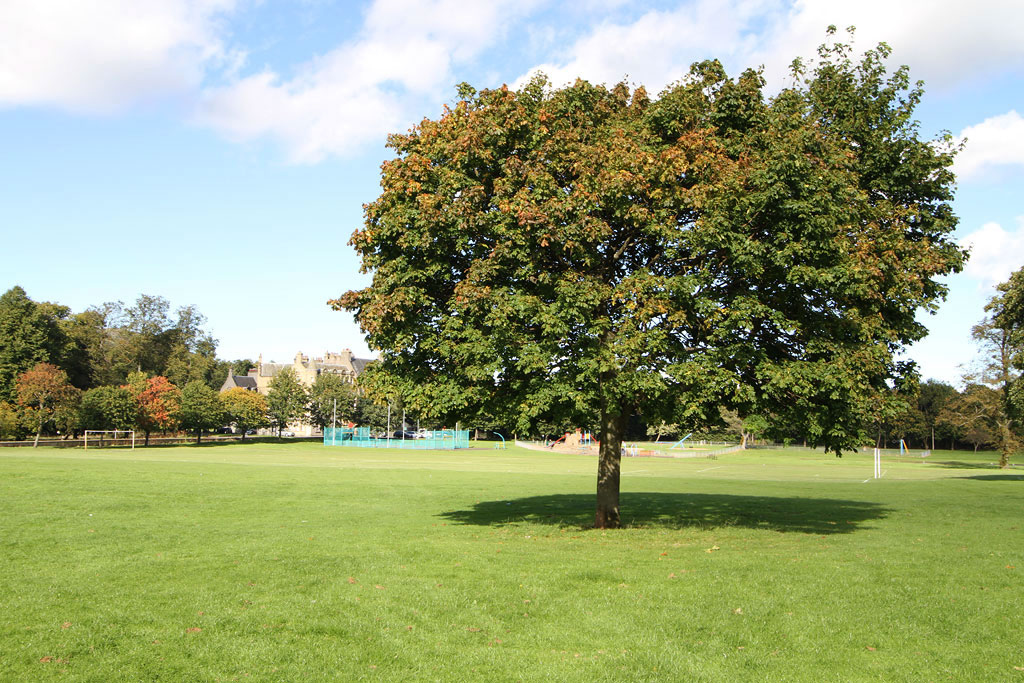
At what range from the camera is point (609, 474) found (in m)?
20.6

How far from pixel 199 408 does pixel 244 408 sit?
33.7 ft

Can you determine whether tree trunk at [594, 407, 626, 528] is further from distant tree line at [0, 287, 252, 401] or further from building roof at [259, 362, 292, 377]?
building roof at [259, 362, 292, 377]

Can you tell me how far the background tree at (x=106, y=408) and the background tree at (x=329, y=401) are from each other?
119ft

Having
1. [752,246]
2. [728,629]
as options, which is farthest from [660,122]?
[728,629]

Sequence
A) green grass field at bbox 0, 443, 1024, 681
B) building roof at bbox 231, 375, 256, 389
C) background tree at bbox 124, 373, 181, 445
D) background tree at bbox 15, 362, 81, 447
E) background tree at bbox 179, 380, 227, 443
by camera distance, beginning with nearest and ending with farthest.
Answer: green grass field at bbox 0, 443, 1024, 681 → background tree at bbox 15, 362, 81, 447 → background tree at bbox 124, 373, 181, 445 → background tree at bbox 179, 380, 227, 443 → building roof at bbox 231, 375, 256, 389

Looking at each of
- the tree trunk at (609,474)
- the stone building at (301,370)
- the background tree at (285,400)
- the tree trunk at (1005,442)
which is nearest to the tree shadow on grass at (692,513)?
the tree trunk at (609,474)

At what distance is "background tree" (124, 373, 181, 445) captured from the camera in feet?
293

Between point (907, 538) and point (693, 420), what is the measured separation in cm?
601

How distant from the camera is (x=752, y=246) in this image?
1627 cm

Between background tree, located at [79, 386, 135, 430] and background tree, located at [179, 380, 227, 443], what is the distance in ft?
32.2

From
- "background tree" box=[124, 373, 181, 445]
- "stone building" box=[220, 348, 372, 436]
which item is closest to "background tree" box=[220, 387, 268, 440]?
"background tree" box=[124, 373, 181, 445]

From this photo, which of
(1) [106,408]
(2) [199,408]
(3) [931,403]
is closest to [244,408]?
(2) [199,408]

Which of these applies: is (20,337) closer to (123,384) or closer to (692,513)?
(123,384)

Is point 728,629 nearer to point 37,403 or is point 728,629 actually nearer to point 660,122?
point 660,122
